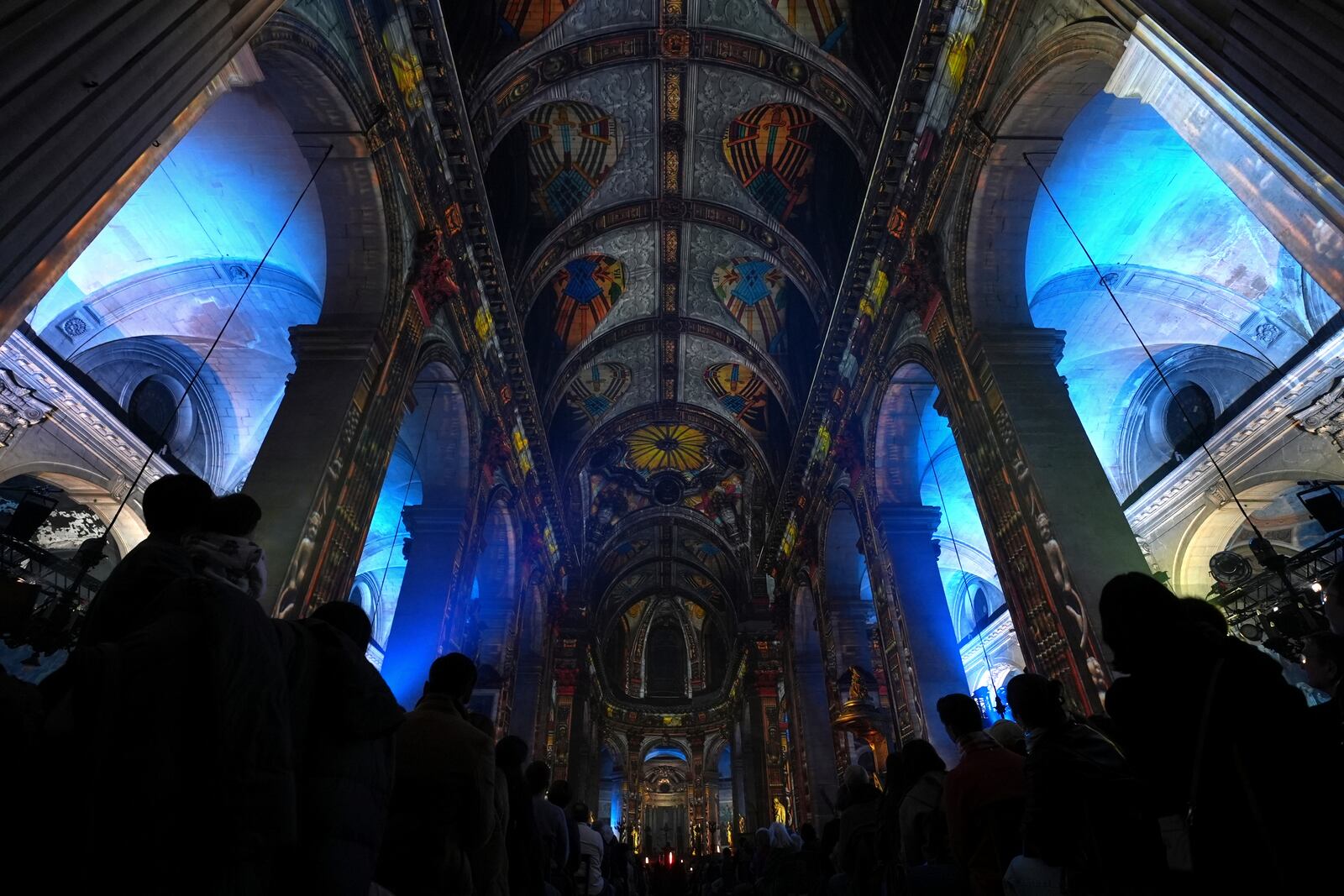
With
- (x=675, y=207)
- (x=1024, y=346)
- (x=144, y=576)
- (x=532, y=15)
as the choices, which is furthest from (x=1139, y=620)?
(x=675, y=207)

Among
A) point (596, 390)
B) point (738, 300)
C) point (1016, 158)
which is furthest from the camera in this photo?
point (596, 390)

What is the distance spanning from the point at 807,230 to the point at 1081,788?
1135 centimetres

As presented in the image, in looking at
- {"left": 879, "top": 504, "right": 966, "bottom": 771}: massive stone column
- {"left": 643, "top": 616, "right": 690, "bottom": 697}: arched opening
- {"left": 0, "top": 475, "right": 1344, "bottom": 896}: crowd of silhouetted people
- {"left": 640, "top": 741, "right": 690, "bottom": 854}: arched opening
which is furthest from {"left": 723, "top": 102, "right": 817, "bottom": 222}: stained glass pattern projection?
{"left": 640, "top": 741, "right": 690, "bottom": 854}: arched opening

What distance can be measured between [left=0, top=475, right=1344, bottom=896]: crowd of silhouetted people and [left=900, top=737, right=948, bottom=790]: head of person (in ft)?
2.29

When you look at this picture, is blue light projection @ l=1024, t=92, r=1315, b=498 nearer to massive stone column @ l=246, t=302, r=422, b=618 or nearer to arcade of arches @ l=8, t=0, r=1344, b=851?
arcade of arches @ l=8, t=0, r=1344, b=851

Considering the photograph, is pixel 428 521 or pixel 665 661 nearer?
pixel 428 521

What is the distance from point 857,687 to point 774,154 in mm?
9629

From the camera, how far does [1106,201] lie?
8633mm

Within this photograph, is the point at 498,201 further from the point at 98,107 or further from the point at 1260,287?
the point at 1260,287

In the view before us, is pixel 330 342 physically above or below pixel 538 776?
above

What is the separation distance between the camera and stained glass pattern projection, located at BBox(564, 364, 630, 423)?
16.8 m

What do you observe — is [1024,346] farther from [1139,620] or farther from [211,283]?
[211,283]

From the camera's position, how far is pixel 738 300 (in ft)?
48.2

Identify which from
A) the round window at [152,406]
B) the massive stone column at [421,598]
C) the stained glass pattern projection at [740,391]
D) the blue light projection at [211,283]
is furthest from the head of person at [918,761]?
the stained glass pattern projection at [740,391]
